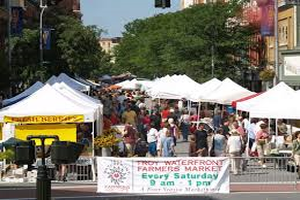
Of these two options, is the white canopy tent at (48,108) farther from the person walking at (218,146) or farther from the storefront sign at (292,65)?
the storefront sign at (292,65)

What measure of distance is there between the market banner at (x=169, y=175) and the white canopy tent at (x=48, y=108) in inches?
157

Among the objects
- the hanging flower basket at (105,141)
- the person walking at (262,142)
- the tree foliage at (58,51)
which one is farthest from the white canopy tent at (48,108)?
the tree foliage at (58,51)

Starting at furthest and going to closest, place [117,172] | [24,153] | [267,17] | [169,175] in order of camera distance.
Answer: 1. [267,17]
2. [117,172]
3. [169,175]
4. [24,153]

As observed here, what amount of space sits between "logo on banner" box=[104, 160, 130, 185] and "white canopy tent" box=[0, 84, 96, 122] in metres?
3.85

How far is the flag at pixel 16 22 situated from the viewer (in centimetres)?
5491

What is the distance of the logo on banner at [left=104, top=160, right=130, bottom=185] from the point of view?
17.7m

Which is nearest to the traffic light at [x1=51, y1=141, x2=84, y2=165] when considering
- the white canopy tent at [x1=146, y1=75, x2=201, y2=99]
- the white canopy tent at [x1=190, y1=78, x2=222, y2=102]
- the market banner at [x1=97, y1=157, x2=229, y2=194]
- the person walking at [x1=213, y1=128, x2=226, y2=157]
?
the market banner at [x1=97, y1=157, x2=229, y2=194]

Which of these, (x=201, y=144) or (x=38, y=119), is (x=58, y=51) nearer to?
(x=201, y=144)

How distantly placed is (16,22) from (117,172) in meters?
39.6

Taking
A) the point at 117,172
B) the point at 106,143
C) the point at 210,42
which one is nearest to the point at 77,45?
the point at 210,42

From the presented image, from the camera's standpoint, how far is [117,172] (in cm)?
1777

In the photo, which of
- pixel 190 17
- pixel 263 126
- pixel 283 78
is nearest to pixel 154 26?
pixel 190 17

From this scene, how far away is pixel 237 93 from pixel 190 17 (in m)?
31.4

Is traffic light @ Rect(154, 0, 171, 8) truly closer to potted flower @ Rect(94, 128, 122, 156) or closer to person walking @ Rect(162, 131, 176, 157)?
potted flower @ Rect(94, 128, 122, 156)
